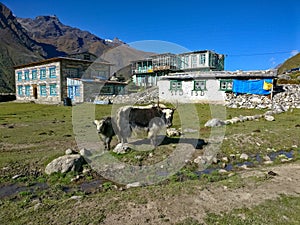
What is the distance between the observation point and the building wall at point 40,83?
35.1 m

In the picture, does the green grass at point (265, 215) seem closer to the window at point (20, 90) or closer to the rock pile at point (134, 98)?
the rock pile at point (134, 98)

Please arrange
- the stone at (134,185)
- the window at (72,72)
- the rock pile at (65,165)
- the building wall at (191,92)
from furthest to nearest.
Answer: the window at (72,72) → the building wall at (191,92) → the rock pile at (65,165) → the stone at (134,185)

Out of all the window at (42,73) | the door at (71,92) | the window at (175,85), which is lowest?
the door at (71,92)

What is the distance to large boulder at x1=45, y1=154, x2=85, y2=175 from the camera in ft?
21.9

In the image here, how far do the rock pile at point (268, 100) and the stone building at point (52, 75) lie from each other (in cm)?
2377

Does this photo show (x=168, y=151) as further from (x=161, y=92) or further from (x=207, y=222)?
(x=161, y=92)

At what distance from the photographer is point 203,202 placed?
486 centimetres

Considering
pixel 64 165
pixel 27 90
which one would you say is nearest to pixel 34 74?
pixel 27 90

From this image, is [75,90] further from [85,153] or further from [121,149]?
[121,149]

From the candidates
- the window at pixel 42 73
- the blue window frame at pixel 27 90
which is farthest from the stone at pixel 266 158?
the blue window frame at pixel 27 90

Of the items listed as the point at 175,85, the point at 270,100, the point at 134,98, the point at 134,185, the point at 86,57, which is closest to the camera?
the point at 134,185

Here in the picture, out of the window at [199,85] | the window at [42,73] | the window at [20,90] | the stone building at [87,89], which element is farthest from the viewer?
the window at [20,90]

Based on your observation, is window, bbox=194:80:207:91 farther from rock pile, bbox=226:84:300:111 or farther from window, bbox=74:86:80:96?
window, bbox=74:86:80:96

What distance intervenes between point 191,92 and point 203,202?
24954mm
